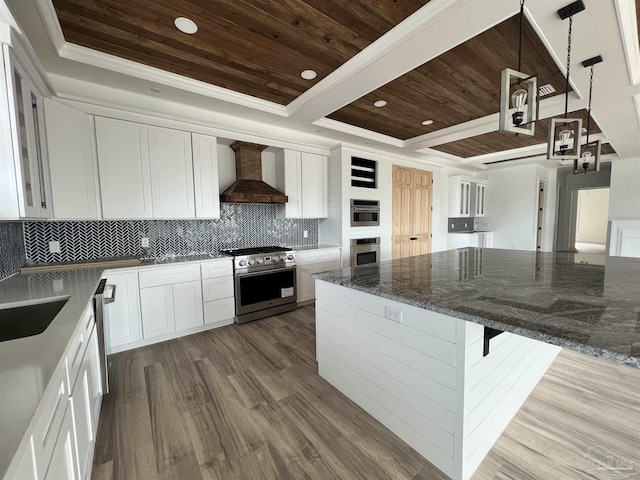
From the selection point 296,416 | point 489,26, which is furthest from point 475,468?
point 489,26

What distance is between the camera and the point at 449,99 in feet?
10.4

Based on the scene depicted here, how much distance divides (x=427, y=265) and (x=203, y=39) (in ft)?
8.39

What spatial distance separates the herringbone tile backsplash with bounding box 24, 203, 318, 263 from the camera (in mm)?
2658

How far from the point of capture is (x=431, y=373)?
1.38 metres

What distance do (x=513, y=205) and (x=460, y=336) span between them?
703cm

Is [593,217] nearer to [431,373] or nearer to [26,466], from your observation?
[431,373]

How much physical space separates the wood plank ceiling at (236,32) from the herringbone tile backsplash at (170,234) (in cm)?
169

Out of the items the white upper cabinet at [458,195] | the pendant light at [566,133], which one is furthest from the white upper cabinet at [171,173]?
the white upper cabinet at [458,195]

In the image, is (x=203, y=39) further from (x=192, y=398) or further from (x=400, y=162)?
(x=400, y=162)

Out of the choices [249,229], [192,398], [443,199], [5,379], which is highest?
[443,199]

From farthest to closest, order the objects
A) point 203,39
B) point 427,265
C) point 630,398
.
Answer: point 427,265, point 203,39, point 630,398

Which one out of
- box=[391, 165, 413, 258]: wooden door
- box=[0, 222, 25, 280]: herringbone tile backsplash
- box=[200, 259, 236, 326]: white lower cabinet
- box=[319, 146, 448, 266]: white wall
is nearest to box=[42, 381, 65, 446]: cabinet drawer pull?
box=[0, 222, 25, 280]: herringbone tile backsplash

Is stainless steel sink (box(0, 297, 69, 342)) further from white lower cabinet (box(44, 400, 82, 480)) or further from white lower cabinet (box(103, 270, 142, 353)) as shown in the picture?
white lower cabinet (box(103, 270, 142, 353))

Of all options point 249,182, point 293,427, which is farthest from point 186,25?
point 293,427
